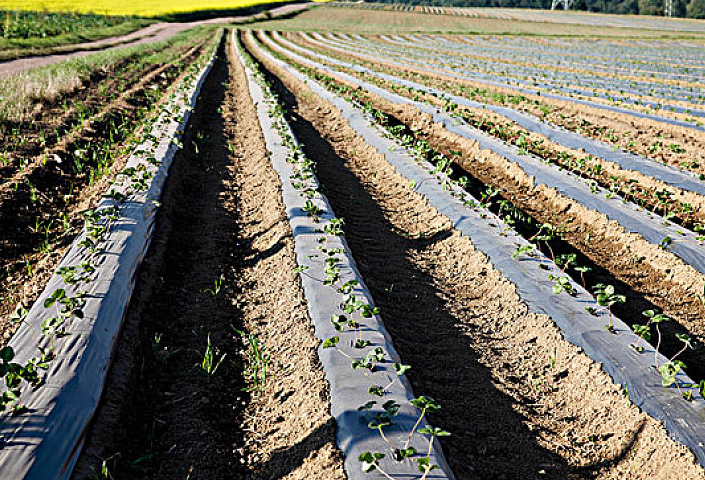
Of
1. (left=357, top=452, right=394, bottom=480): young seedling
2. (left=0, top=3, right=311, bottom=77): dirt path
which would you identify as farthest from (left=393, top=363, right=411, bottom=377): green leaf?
(left=0, top=3, right=311, bottom=77): dirt path

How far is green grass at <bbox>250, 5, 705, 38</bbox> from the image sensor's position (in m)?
37.8

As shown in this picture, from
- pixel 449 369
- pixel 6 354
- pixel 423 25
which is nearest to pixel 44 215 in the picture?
pixel 6 354

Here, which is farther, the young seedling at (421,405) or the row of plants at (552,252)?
the row of plants at (552,252)

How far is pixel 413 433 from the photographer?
2311mm

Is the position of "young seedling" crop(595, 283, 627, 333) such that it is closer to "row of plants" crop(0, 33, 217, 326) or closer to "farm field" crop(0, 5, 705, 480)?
"farm field" crop(0, 5, 705, 480)

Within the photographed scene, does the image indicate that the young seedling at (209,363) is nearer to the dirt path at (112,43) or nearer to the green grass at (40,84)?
the green grass at (40,84)

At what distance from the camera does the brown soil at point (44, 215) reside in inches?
150

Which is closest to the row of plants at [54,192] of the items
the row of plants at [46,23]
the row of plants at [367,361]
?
the row of plants at [367,361]

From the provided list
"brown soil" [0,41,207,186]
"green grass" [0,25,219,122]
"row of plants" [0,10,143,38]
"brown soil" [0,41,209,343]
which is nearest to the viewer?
"brown soil" [0,41,209,343]

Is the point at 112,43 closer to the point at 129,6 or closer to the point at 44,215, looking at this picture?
the point at 129,6

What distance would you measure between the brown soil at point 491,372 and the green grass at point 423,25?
36805 millimetres

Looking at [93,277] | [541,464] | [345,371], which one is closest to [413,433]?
[345,371]

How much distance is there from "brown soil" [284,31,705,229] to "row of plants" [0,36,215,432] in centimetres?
533

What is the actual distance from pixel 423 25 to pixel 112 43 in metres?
30.2
